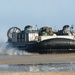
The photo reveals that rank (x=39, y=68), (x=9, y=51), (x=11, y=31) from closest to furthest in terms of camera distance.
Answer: (x=39, y=68) → (x=9, y=51) → (x=11, y=31)

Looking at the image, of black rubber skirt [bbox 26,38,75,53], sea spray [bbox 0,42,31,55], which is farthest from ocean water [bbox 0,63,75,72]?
black rubber skirt [bbox 26,38,75,53]

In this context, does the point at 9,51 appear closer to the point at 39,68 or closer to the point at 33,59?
the point at 33,59

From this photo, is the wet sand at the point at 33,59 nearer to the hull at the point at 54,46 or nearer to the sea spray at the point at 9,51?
the sea spray at the point at 9,51

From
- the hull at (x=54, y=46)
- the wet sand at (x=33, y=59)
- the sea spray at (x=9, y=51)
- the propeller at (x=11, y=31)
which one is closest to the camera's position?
the wet sand at (x=33, y=59)

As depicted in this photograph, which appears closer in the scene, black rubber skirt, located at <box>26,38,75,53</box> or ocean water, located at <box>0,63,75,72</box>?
ocean water, located at <box>0,63,75,72</box>

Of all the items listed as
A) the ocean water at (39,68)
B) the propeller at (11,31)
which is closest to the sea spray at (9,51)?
the propeller at (11,31)

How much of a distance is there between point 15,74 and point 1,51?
2406 centimetres

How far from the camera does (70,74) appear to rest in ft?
44.9

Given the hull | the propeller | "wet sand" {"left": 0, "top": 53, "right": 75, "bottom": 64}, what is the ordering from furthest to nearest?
the propeller, the hull, "wet sand" {"left": 0, "top": 53, "right": 75, "bottom": 64}

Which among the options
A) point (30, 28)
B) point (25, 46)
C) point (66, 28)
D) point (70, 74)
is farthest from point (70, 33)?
point (70, 74)

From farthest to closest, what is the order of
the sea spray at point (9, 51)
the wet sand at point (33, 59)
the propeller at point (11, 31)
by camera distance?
the propeller at point (11, 31), the sea spray at point (9, 51), the wet sand at point (33, 59)

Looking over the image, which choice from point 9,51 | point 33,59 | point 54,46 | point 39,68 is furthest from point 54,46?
point 39,68

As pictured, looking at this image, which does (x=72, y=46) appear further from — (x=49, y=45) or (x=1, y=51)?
(x=1, y=51)

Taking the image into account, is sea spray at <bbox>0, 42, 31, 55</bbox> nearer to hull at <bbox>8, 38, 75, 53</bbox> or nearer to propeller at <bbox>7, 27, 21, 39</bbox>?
hull at <bbox>8, 38, 75, 53</bbox>
